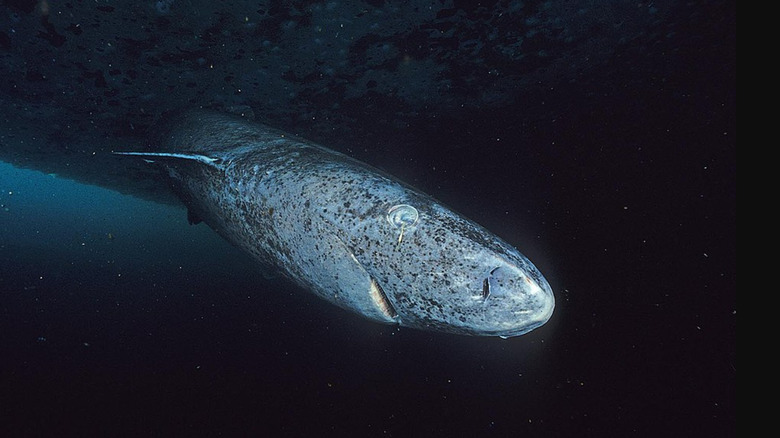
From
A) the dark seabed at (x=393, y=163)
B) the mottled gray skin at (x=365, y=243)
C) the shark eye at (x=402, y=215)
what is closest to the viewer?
the mottled gray skin at (x=365, y=243)


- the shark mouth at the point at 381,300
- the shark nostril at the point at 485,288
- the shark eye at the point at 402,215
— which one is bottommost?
the shark mouth at the point at 381,300

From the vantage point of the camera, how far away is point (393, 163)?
54.2ft

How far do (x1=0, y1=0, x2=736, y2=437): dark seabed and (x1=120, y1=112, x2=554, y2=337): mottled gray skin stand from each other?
53.8 inches

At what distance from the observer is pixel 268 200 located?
292 cm

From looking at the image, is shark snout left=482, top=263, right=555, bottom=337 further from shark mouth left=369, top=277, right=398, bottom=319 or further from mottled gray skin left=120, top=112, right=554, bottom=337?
shark mouth left=369, top=277, right=398, bottom=319

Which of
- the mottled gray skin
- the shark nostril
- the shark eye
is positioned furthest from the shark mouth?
the shark nostril

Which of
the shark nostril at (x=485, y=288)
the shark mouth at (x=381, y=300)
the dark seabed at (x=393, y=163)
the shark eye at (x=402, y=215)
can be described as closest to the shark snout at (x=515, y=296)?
the shark nostril at (x=485, y=288)

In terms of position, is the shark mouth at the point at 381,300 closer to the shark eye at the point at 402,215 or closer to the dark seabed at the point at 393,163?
the shark eye at the point at 402,215

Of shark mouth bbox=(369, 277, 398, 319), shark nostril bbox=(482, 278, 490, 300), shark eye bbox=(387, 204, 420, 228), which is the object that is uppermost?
shark eye bbox=(387, 204, 420, 228)

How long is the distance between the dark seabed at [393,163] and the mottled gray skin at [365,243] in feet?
4.48

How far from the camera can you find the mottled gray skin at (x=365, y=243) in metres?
1.92

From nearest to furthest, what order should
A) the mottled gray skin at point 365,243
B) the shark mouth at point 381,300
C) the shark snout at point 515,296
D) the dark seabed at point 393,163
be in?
the shark snout at point 515,296
the mottled gray skin at point 365,243
the shark mouth at point 381,300
the dark seabed at point 393,163

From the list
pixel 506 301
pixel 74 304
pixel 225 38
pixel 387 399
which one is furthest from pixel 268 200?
pixel 74 304

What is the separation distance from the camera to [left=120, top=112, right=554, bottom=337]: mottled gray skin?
1.92m
